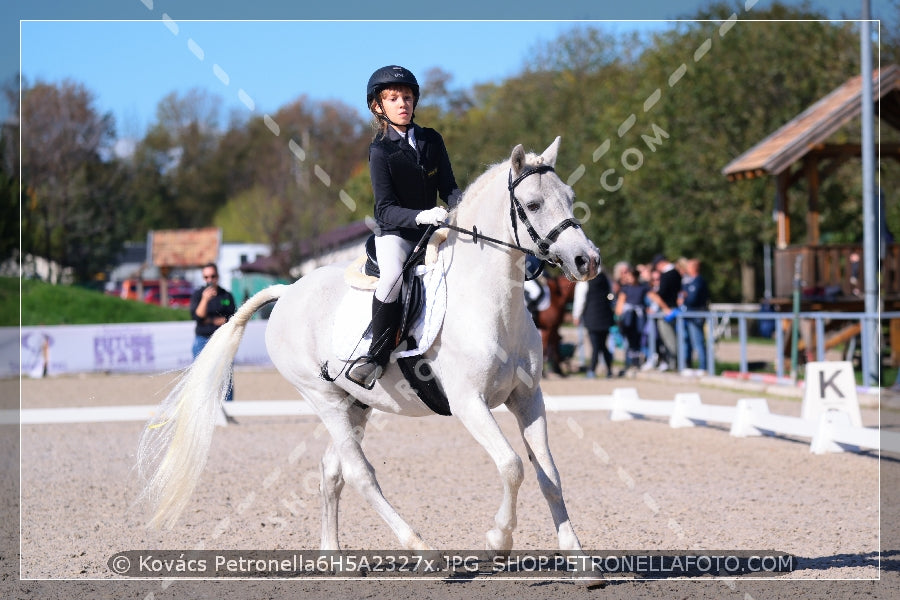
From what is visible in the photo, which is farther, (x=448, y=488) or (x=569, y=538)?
(x=448, y=488)

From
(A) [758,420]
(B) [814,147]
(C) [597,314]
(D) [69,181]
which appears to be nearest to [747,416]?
(A) [758,420]

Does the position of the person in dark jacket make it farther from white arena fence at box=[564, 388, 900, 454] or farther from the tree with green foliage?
the tree with green foliage

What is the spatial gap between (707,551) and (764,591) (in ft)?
3.18

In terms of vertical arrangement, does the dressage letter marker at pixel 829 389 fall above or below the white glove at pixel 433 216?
below

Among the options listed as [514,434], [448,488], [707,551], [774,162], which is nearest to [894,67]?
[774,162]

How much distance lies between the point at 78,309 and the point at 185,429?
26258 mm

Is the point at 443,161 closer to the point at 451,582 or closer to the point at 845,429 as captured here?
the point at 451,582

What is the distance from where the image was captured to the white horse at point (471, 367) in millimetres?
5383

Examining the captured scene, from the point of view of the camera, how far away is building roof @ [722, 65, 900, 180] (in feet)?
65.9

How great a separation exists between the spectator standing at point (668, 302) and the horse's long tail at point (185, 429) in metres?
12.8

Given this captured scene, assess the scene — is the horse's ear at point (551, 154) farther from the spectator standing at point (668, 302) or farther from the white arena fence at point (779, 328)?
the spectator standing at point (668, 302)

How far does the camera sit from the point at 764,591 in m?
5.32

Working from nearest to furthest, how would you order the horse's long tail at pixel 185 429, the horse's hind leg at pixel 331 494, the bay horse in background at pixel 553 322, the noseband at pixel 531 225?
1. the noseband at pixel 531 225
2. the horse's hind leg at pixel 331 494
3. the horse's long tail at pixel 185 429
4. the bay horse in background at pixel 553 322

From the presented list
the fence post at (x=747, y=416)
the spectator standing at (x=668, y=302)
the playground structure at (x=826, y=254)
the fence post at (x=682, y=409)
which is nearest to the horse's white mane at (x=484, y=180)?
the fence post at (x=747, y=416)
